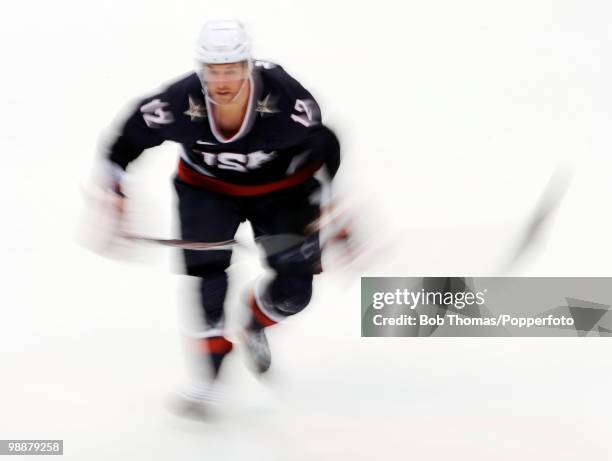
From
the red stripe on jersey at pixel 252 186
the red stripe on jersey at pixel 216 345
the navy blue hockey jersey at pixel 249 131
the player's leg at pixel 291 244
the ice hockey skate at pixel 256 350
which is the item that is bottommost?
the red stripe on jersey at pixel 216 345

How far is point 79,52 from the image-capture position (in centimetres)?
607

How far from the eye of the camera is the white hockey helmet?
3.73 meters

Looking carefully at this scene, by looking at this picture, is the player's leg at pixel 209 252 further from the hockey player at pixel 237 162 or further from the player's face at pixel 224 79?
the player's face at pixel 224 79

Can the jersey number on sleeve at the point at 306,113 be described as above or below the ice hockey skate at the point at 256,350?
above

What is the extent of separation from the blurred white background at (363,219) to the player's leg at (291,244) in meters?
0.18

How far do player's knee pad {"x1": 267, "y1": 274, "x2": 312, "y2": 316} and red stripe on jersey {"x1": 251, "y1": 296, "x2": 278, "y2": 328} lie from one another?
7 centimetres

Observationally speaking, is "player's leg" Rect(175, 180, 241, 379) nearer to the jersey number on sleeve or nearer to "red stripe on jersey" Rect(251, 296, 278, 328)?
"red stripe on jersey" Rect(251, 296, 278, 328)

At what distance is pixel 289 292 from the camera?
13.9 feet

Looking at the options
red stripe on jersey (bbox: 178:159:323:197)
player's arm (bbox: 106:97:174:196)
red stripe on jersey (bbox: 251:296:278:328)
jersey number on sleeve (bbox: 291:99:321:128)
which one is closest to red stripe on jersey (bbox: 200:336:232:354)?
red stripe on jersey (bbox: 251:296:278:328)

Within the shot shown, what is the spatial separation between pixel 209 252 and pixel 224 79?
66 centimetres

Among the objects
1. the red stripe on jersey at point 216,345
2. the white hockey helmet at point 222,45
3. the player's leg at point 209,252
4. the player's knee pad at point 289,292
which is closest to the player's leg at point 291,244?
the player's knee pad at point 289,292

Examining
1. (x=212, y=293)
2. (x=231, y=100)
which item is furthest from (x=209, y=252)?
(x=231, y=100)

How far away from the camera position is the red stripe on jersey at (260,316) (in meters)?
4.36

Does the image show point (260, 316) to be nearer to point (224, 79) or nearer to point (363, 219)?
point (363, 219)
